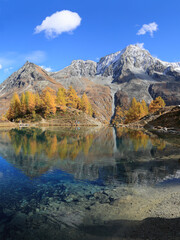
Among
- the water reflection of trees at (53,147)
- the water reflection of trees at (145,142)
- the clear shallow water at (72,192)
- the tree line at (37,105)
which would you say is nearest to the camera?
the clear shallow water at (72,192)

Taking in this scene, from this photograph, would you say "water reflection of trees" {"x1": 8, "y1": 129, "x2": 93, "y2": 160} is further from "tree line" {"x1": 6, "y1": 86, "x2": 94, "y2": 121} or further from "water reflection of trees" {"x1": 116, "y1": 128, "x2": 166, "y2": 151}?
"tree line" {"x1": 6, "y1": 86, "x2": 94, "y2": 121}

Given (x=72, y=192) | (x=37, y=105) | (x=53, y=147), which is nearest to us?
(x=72, y=192)

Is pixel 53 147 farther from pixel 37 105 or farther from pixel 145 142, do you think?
pixel 37 105

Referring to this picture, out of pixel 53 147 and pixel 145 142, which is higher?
pixel 53 147

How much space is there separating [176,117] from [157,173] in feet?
171

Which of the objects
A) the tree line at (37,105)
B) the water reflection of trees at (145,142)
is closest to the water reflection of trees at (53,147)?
the water reflection of trees at (145,142)

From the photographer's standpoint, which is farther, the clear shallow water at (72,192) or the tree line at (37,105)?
the tree line at (37,105)

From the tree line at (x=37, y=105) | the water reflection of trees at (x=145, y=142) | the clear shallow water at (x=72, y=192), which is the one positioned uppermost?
the tree line at (x=37, y=105)

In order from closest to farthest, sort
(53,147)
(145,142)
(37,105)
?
A: (53,147) < (145,142) < (37,105)

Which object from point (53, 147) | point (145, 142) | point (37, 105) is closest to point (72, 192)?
point (53, 147)

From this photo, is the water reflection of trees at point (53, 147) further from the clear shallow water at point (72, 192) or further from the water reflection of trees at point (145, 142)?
the water reflection of trees at point (145, 142)

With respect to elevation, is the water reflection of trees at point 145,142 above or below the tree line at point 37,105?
below

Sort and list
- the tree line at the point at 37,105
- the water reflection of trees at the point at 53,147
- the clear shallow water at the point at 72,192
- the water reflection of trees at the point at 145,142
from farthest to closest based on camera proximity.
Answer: the tree line at the point at 37,105 < the water reflection of trees at the point at 145,142 < the water reflection of trees at the point at 53,147 < the clear shallow water at the point at 72,192

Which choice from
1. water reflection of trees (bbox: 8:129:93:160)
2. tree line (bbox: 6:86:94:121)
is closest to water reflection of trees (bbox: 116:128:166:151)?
water reflection of trees (bbox: 8:129:93:160)
